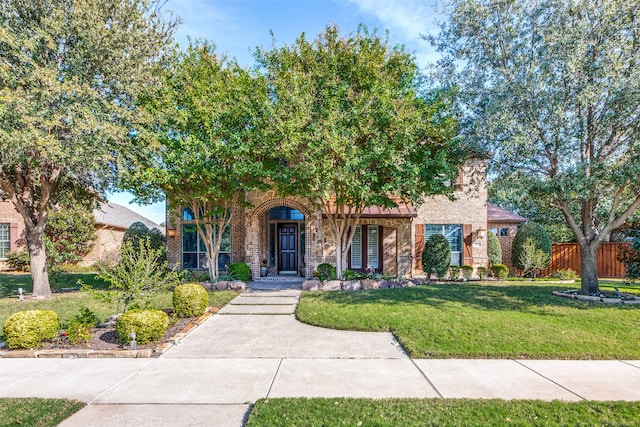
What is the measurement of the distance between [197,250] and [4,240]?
13.6m

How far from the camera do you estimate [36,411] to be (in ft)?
13.5

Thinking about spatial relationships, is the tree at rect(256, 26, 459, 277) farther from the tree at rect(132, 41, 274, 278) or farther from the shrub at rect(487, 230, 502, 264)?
the shrub at rect(487, 230, 502, 264)

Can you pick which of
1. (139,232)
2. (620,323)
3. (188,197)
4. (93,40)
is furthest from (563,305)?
(139,232)

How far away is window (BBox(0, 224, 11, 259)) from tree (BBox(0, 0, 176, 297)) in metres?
11.8

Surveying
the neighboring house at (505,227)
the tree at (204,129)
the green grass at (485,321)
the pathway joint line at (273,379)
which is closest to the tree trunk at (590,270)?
the green grass at (485,321)

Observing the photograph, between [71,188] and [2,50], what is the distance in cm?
529

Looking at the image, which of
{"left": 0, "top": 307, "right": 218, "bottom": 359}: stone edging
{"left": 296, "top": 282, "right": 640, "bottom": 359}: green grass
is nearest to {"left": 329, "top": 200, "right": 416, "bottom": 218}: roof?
{"left": 296, "top": 282, "right": 640, "bottom": 359}: green grass

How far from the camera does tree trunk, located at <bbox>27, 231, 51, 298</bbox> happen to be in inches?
472

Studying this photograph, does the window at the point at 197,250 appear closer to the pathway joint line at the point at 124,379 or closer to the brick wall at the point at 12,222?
the pathway joint line at the point at 124,379

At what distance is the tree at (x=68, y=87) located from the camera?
938 centimetres

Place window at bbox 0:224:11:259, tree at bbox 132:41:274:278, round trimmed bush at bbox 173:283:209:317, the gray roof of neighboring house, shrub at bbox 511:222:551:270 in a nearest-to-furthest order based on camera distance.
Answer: round trimmed bush at bbox 173:283:209:317 < tree at bbox 132:41:274:278 < shrub at bbox 511:222:551:270 < window at bbox 0:224:11:259 < the gray roof of neighboring house

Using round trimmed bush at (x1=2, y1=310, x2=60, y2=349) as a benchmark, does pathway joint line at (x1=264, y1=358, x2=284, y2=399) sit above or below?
below

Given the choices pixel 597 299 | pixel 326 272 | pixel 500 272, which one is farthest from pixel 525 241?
pixel 326 272

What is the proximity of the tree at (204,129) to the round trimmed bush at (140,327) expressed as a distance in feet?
18.7
